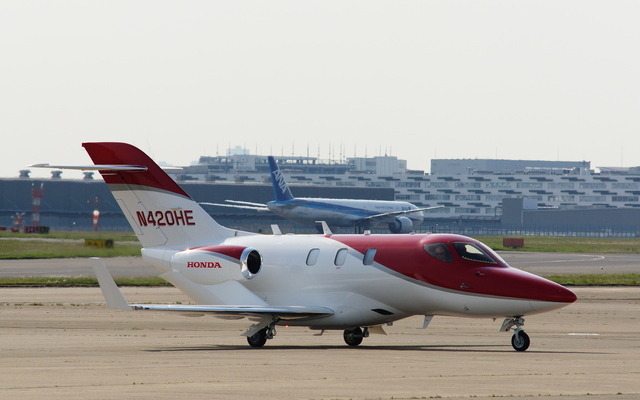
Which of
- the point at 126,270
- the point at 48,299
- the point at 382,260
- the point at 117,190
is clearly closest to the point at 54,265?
the point at 126,270

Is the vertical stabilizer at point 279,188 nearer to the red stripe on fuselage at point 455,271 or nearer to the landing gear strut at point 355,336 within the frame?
the landing gear strut at point 355,336

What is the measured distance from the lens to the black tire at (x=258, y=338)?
31203mm

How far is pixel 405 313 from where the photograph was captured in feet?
102

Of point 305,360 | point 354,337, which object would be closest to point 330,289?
point 354,337

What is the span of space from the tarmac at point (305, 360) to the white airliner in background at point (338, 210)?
8866 cm

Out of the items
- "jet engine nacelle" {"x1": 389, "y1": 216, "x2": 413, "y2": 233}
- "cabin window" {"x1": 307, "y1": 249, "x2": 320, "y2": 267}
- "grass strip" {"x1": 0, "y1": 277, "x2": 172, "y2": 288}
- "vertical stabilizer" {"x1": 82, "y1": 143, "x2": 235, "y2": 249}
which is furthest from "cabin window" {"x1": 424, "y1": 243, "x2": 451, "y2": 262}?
"jet engine nacelle" {"x1": 389, "y1": 216, "x2": 413, "y2": 233}

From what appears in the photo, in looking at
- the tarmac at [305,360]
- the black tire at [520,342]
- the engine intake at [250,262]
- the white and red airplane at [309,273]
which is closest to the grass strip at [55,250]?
Result: the tarmac at [305,360]

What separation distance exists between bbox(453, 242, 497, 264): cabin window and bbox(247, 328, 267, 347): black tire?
5344 mm

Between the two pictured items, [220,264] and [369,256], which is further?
[220,264]

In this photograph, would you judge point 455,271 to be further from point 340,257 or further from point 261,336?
point 261,336

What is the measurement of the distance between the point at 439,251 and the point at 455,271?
72cm

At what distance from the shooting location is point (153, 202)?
3409 cm

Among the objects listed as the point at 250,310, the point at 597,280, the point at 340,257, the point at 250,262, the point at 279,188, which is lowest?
the point at 597,280

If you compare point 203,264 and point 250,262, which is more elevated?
point 250,262
